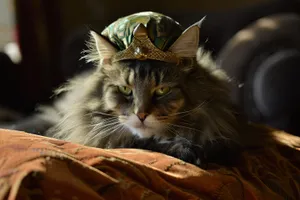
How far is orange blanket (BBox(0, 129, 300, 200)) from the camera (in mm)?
701

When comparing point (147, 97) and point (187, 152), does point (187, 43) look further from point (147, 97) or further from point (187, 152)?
point (187, 152)

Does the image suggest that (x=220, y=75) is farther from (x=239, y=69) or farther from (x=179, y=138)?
(x=239, y=69)

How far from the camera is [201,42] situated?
1.84 m

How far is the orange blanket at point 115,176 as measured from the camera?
2.30 feet

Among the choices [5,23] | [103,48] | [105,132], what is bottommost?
[5,23]

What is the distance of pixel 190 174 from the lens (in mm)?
916

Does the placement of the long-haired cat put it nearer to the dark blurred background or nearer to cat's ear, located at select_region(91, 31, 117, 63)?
cat's ear, located at select_region(91, 31, 117, 63)

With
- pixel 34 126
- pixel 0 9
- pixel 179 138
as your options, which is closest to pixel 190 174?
pixel 179 138

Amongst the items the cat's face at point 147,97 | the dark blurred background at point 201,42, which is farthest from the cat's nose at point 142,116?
the dark blurred background at point 201,42

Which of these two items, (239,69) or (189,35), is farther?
(239,69)

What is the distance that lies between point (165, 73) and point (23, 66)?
1922mm

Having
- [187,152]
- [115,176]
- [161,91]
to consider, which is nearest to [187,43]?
[161,91]

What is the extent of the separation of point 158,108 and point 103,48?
0.24m

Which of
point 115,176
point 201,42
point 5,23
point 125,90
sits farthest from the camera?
point 5,23
